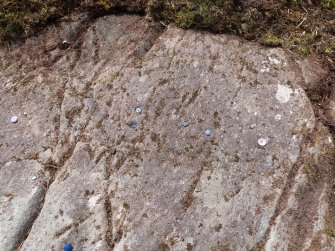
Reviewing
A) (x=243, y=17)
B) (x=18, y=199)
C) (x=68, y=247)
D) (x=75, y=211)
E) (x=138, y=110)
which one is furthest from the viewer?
(x=243, y=17)

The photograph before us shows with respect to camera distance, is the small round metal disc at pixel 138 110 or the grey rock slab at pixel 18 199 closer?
the grey rock slab at pixel 18 199

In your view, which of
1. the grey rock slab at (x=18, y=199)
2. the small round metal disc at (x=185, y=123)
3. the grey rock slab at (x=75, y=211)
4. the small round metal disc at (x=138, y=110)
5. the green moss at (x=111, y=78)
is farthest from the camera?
the green moss at (x=111, y=78)

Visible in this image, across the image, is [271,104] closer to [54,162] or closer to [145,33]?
[145,33]

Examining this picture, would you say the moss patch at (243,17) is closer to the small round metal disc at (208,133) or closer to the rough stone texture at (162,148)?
the rough stone texture at (162,148)

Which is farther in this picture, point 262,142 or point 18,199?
point 18,199

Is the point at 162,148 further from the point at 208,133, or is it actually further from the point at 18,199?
the point at 18,199

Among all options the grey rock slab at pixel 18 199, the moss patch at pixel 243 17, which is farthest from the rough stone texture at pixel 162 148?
the moss patch at pixel 243 17

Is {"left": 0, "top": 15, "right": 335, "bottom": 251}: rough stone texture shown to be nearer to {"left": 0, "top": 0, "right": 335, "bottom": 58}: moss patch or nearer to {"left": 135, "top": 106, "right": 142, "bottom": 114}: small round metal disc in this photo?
{"left": 135, "top": 106, "right": 142, "bottom": 114}: small round metal disc

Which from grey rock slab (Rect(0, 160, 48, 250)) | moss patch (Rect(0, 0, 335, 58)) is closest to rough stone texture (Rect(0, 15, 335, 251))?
grey rock slab (Rect(0, 160, 48, 250))

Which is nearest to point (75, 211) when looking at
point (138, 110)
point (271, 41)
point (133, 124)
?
point (133, 124)

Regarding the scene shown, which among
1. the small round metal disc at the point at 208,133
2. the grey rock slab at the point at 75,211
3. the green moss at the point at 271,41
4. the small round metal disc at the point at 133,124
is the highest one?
the green moss at the point at 271,41
